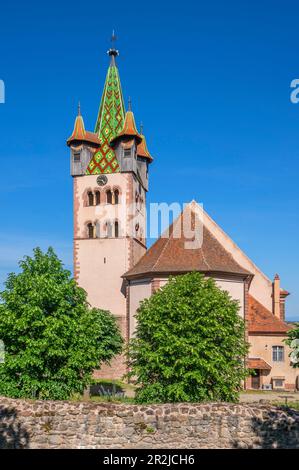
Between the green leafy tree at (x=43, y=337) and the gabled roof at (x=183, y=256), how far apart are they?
11703mm

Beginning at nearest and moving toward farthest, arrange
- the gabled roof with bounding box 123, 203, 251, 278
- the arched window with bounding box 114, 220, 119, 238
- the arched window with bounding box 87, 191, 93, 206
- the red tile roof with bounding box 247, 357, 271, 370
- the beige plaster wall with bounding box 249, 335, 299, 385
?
the gabled roof with bounding box 123, 203, 251, 278 < the red tile roof with bounding box 247, 357, 271, 370 < the beige plaster wall with bounding box 249, 335, 299, 385 < the arched window with bounding box 114, 220, 119, 238 < the arched window with bounding box 87, 191, 93, 206

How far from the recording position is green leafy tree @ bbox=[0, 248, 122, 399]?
66.7ft

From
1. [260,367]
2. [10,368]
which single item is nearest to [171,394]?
[10,368]

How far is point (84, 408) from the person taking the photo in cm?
1321

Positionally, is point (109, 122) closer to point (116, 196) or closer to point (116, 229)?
point (116, 196)

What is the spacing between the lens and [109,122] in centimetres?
4362

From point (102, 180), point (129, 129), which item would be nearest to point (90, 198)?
point (102, 180)

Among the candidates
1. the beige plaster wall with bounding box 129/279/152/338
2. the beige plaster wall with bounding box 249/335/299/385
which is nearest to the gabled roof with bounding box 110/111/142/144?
the beige plaster wall with bounding box 129/279/152/338

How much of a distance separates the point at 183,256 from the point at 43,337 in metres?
15.1

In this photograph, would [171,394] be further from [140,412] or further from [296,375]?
[296,375]

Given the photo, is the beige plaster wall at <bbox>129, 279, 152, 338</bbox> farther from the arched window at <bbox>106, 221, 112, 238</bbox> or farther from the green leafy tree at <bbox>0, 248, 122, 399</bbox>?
the green leafy tree at <bbox>0, 248, 122, 399</bbox>

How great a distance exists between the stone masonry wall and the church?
1959 cm

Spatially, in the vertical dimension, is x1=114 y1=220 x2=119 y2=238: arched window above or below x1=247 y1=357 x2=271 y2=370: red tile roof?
above
